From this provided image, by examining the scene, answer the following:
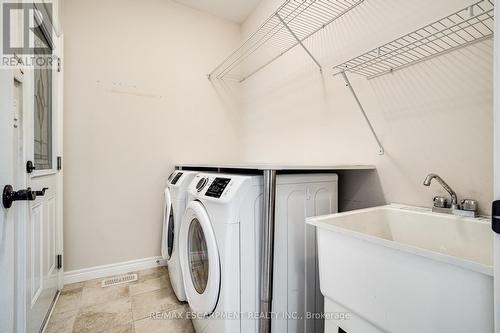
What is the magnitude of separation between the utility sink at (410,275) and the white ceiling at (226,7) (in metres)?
2.66

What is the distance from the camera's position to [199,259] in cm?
130

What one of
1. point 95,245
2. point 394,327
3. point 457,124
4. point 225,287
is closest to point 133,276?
point 95,245

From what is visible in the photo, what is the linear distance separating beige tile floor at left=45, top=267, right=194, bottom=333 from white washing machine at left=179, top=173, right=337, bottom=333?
410 millimetres

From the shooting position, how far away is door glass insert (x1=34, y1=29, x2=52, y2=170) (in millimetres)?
1372

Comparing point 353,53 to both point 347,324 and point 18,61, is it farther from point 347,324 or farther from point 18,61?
point 18,61

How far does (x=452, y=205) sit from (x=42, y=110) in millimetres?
2463

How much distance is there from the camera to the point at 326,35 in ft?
5.61

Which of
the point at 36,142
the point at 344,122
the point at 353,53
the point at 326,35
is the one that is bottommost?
the point at 36,142

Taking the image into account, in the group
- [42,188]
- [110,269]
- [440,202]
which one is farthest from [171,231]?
[440,202]

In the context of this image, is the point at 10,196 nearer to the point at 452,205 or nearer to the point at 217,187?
the point at 217,187

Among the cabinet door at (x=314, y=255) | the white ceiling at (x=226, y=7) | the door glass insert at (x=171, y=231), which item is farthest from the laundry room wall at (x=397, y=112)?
the door glass insert at (x=171, y=231)

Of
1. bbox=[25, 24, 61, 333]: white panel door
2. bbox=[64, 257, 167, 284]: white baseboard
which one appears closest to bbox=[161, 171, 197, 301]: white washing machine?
bbox=[64, 257, 167, 284]: white baseboard

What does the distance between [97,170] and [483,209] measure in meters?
2.78

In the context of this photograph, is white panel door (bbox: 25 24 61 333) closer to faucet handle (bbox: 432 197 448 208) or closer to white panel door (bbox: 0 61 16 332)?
white panel door (bbox: 0 61 16 332)
